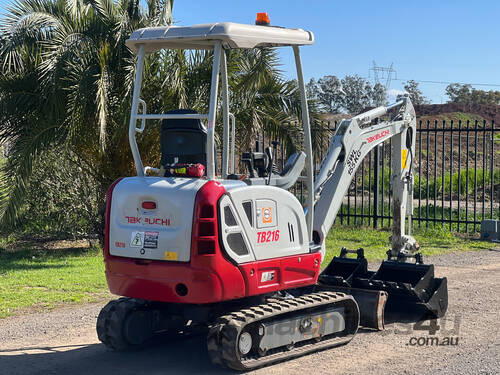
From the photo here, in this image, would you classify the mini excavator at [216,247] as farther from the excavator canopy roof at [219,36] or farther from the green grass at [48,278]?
the green grass at [48,278]

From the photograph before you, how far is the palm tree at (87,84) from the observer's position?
38.9ft

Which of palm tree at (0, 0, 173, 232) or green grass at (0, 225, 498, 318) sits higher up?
palm tree at (0, 0, 173, 232)

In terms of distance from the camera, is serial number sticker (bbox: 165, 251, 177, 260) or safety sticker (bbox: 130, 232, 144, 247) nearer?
serial number sticker (bbox: 165, 251, 177, 260)

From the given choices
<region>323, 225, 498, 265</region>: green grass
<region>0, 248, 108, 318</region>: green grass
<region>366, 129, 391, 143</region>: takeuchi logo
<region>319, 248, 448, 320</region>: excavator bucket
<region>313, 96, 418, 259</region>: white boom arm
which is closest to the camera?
<region>319, 248, 448, 320</region>: excavator bucket

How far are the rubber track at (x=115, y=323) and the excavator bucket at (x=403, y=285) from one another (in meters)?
2.38

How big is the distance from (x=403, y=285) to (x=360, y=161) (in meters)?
1.69

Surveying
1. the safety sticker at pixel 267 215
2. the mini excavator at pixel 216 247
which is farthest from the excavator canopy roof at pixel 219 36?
the safety sticker at pixel 267 215

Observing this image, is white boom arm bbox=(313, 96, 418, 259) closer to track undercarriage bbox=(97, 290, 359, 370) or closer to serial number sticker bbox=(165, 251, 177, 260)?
track undercarriage bbox=(97, 290, 359, 370)

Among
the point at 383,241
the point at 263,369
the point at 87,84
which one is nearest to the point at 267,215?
the point at 263,369

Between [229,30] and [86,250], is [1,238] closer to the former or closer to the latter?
[86,250]

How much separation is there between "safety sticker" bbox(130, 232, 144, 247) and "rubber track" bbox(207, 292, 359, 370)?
962 millimetres

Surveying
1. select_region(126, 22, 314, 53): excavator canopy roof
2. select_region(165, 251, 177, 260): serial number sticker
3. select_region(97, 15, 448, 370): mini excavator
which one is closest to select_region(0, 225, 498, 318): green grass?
select_region(97, 15, 448, 370): mini excavator

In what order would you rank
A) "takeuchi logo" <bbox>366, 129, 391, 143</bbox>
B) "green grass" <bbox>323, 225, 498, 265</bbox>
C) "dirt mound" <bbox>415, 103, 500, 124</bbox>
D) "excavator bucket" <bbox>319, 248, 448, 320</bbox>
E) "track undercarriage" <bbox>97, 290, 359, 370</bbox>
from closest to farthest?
1. "track undercarriage" <bbox>97, 290, 359, 370</bbox>
2. "excavator bucket" <bbox>319, 248, 448, 320</bbox>
3. "takeuchi logo" <bbox>366, 129, 391, 143</bbox>
4. "green grass" <bbox>323, 225, 498, 265</bbox>
5. "dirt mound" <bbox>415, 103, 500, 124</bbox>

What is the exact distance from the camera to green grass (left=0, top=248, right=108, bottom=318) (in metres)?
9.48
